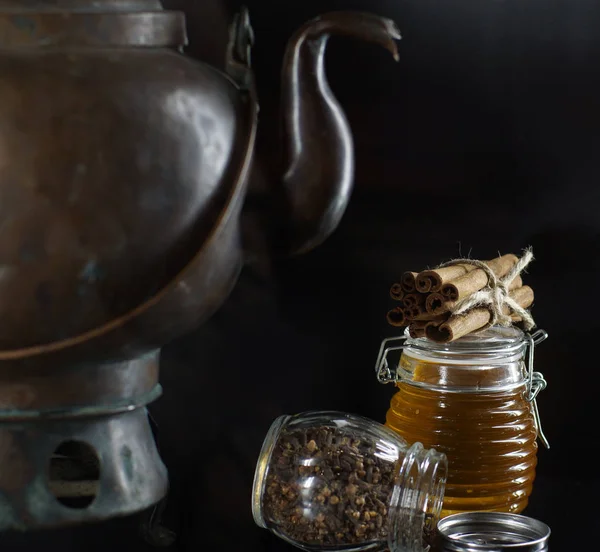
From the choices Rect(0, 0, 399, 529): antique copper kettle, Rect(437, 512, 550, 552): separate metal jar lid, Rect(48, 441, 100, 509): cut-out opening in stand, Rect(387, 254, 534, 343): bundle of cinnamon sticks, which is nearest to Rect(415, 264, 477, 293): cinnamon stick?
Rect(387, 254, 534, 343): bundle of cinnamon sticks

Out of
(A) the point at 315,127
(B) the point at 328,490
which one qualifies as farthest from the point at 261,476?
(A) the point at 315,127

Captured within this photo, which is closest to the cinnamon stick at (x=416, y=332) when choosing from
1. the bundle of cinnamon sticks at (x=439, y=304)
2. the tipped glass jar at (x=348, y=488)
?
the bundle of cinnamon sticks at (x=439, y=304)

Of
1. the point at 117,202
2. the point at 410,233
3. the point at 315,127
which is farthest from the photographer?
the point at 410,233

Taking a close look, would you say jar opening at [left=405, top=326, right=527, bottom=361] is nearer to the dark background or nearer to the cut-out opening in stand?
the dark background

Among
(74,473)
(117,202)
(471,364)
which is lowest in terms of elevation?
(74,473)

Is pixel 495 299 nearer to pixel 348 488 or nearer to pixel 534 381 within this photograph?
pixel 534 381
